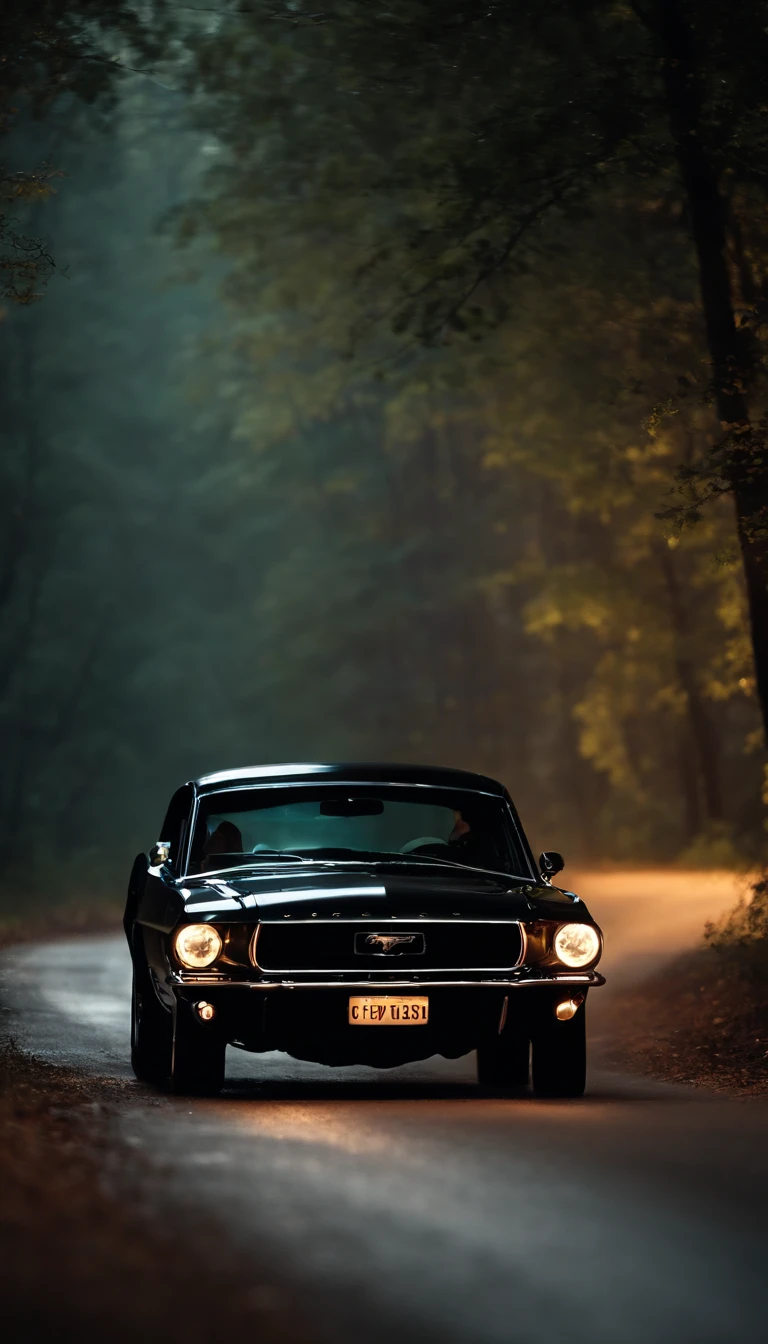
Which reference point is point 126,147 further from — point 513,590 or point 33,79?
point 33,79

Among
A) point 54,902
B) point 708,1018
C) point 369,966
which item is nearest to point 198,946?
point 369,966

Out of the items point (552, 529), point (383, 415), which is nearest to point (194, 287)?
point (383, 415)

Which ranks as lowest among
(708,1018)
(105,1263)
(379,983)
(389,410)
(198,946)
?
(389,410)

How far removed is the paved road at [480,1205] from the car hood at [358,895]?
39.2 inches

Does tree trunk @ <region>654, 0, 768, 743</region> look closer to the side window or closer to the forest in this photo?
the forest

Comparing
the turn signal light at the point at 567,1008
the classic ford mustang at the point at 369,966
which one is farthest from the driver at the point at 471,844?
the turn signal light at the point at 567,1008

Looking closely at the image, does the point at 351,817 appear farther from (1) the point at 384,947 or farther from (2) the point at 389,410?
(2) the point at 389,410

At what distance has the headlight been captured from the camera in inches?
454

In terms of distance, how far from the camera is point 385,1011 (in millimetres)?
11516

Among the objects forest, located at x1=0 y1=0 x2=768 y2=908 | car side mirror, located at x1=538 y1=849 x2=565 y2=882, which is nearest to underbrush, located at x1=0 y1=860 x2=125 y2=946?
forest, located at x1=0 y1=0 x2=768 y2=908

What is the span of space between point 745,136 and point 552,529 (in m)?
34.8

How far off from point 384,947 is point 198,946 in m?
0.96

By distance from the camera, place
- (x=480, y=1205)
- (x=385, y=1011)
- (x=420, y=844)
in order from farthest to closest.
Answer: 1. (x=420, y=844)
2. (x=385, y=1011)
3. (x=480, y=1205)

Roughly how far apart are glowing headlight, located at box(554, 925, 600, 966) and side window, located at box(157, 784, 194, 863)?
102 inches
